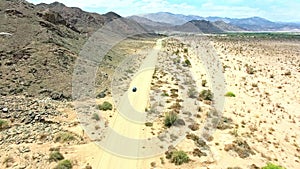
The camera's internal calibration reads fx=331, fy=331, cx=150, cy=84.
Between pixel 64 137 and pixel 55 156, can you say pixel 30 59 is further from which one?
pixel 55 156

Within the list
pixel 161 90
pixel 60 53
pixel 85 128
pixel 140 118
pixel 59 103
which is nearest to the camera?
pixel 85 128

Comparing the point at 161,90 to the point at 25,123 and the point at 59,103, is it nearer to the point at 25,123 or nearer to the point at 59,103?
the point at 59,103

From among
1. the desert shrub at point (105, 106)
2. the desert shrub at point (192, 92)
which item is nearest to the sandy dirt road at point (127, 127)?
the desert shrub at point (105, 106)

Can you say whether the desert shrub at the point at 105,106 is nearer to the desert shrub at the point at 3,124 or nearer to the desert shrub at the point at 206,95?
the desert shrub at the point at 3,124

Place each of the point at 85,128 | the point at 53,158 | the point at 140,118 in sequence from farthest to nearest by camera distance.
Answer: the point at 140,118 → the point at 85,128 → the point at 53,158

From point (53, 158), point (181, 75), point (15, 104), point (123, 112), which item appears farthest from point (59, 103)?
point (181, 75)

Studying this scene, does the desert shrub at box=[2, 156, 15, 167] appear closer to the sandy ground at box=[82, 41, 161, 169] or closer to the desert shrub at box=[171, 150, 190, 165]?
the sandy ground at box=[82, 41, 161, 169]

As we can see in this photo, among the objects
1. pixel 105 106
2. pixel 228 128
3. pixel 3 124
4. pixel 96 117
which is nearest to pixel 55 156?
pixel 3 124
